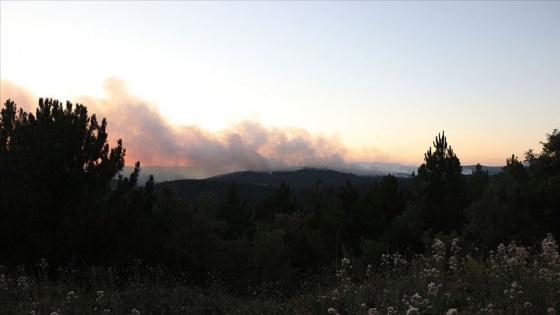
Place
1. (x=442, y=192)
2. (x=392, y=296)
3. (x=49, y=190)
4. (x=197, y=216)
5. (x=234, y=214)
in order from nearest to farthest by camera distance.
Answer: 1. (x=392, y=296)
2. (x=49, y=190)
3. (x=197, y=216)
4. (x=442, y=192)
5. (x=234, y=214)

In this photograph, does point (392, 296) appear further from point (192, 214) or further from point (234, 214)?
point (234, 214)

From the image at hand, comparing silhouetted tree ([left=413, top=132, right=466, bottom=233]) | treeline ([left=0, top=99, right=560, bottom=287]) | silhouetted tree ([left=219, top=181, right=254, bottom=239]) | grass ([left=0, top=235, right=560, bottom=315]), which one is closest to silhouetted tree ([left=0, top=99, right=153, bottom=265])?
treeline ([left=0, top=99, right=560, bottom=287])

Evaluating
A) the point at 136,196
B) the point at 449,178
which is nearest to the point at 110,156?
the point at 136,196

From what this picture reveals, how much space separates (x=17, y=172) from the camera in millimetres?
14617

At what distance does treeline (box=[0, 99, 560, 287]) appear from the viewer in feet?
48.7

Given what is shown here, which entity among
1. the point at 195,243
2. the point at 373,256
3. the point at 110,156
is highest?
the point at 110,156

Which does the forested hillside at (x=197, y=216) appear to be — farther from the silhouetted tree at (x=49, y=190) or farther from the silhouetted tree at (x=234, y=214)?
the silhouetted tree at (x=234, y=214)

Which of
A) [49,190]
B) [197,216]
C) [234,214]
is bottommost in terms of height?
[234,214]

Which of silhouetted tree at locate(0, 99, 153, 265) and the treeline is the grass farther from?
silhouetted tree at locate(0, 99, 153, 265)

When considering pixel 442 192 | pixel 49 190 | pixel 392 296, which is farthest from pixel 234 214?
pixel 392 296

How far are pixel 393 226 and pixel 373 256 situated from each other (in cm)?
463

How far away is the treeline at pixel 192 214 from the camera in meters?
14.9

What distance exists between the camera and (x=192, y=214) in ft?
86.5

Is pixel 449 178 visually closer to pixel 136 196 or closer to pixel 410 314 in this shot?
pixel 136 196
